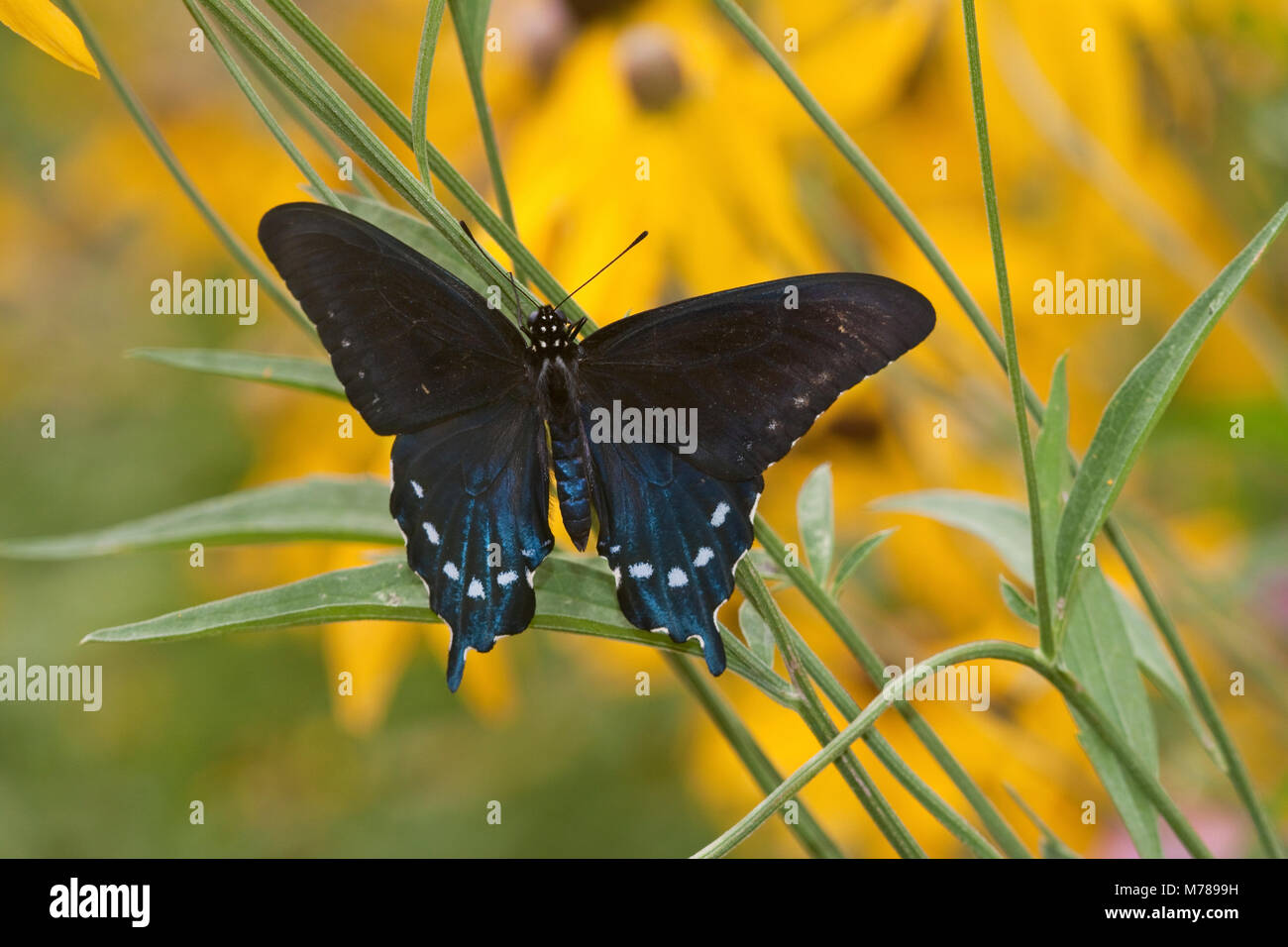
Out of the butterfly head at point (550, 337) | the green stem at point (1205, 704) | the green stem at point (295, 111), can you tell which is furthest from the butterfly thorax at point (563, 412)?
the green stem at point (1205, 704)

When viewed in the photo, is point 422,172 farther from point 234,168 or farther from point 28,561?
point 28,561

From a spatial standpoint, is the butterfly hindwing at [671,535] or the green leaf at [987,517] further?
the green leaf at [987,517]

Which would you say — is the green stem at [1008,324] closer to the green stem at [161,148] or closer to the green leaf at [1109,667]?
the green leaf at [1109,667]

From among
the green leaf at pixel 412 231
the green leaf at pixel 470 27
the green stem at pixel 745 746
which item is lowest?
the green stem at pixel 745 746

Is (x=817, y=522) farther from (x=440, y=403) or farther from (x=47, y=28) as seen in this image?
(x=47, y=28)

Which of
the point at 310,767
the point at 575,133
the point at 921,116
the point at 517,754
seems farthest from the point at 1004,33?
the point at 310,767

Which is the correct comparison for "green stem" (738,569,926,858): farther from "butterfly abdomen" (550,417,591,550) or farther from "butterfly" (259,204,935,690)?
"butterfly abdomen" (550,417,591,550)
